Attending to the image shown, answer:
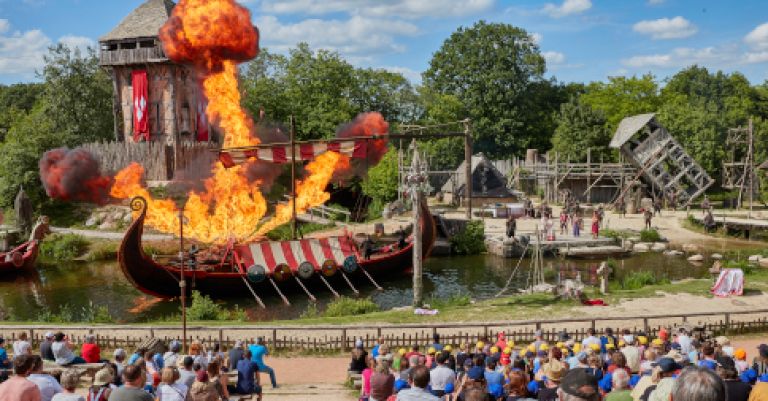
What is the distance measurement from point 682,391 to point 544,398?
12.2 feet

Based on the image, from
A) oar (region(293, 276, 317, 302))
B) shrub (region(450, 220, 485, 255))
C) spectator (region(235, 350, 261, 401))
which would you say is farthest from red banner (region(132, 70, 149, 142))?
spectator (region(235, 350, 261, 401))

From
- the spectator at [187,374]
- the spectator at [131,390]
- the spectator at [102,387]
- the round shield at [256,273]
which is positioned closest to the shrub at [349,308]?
the round shield at [256,273]

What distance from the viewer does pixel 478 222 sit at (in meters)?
40.7

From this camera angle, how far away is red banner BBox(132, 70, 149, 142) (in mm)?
54250

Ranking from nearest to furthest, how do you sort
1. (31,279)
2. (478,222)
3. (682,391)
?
(682,391)
(31,279)
(478,222)

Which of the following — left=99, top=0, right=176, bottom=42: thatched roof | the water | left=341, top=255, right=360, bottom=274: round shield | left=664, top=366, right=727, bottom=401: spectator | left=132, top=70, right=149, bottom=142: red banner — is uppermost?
left=99, top=0, right=176, bottom=42: thatched roof

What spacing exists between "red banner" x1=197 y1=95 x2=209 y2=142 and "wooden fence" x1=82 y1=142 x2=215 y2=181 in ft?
12.1

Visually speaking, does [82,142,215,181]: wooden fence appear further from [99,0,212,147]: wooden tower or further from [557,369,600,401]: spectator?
[557,369,600,401]: spectator

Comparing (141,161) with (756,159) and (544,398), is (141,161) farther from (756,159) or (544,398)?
(756,159)

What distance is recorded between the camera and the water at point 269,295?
2827 cm

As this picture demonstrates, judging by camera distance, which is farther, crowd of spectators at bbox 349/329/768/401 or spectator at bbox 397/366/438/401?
spectator at bbox 397/366/438/401

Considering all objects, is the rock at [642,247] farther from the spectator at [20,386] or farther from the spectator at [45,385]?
the spectator at [20,386]

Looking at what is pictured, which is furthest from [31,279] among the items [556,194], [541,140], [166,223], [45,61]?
[541,140]

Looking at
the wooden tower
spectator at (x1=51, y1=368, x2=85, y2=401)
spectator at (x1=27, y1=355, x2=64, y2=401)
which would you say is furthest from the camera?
the wooden tower
